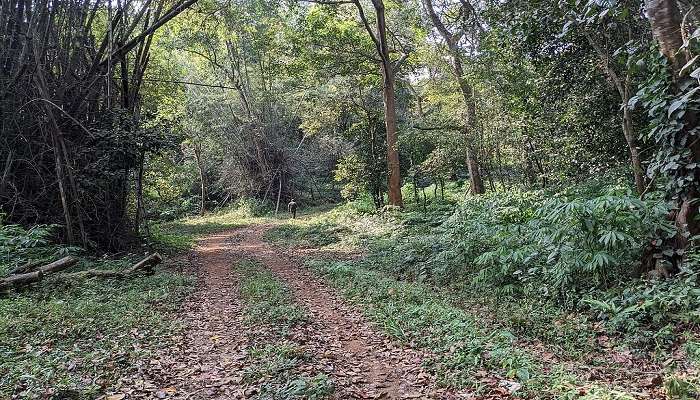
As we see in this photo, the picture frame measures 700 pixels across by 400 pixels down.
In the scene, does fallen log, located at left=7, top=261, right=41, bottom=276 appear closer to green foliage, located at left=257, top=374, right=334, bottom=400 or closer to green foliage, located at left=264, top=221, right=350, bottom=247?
green foliage, located at left=257, top=374, right=334, bottom=400

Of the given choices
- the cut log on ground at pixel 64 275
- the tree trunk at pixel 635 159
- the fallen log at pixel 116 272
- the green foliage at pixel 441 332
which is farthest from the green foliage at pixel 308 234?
the tree trunk at pixel 635 159

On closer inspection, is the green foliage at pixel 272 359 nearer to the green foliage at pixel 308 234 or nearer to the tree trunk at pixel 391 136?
the green foliage at pixel 308 234

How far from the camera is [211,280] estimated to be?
10.1 m

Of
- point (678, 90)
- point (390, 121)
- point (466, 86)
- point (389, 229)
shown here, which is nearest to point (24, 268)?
point (389, 229)

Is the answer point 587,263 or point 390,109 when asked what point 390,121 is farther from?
point 587,263

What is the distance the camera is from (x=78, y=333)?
5746 mm

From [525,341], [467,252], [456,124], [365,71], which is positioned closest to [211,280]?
[467,252]

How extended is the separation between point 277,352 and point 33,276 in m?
5.00

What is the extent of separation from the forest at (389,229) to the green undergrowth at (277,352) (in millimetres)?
40

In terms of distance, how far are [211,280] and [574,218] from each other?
7495 millimetres

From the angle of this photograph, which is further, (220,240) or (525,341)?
(220,240)

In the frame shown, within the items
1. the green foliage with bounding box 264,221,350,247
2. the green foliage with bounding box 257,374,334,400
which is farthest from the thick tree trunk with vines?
the green foliage with bounding box 257,374,334,400

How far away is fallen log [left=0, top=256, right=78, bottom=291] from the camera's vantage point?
7.25m

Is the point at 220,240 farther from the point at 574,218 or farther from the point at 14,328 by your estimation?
the point at 574,218
